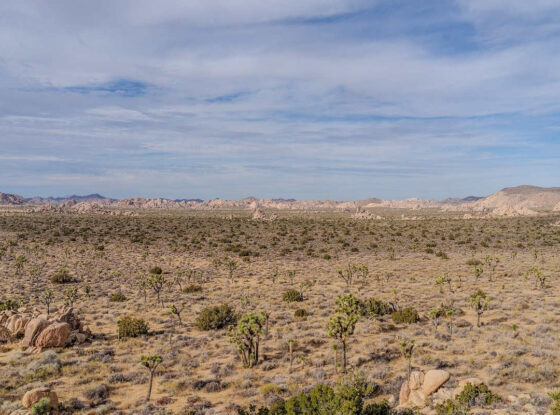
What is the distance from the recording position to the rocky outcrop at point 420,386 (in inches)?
450

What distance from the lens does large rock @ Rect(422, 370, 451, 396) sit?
1164cm

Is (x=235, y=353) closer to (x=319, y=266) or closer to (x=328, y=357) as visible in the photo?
(x=328, y=357)

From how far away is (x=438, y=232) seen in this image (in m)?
65.7

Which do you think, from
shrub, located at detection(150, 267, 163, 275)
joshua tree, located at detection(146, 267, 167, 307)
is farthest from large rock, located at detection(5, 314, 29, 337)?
shrub, located at detection(150, 267, 163, 275)

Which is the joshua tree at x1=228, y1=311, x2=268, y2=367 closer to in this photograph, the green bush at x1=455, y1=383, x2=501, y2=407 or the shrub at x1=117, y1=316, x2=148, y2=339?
the shrub at x1=117, y1=316, x2=148, y2=339

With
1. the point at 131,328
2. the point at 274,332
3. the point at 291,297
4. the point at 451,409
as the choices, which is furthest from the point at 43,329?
the point at 451,409

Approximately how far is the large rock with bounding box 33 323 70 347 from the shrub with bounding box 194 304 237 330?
6576 mm

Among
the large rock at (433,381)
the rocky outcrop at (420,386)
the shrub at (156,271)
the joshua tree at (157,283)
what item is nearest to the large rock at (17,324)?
the joshua tree at (157,283)

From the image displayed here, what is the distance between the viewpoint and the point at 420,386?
11844 mm

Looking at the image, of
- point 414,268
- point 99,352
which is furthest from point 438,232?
point 99,352

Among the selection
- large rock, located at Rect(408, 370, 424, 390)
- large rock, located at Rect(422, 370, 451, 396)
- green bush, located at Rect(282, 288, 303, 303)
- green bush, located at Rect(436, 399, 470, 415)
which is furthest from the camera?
green bush, located at Rect(282, 288, 303, 303)

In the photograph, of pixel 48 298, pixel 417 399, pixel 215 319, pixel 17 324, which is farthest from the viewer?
pixel 48 298

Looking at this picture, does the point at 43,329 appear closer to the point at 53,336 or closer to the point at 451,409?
the point at 53,336

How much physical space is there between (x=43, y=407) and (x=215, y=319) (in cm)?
A: 1022
